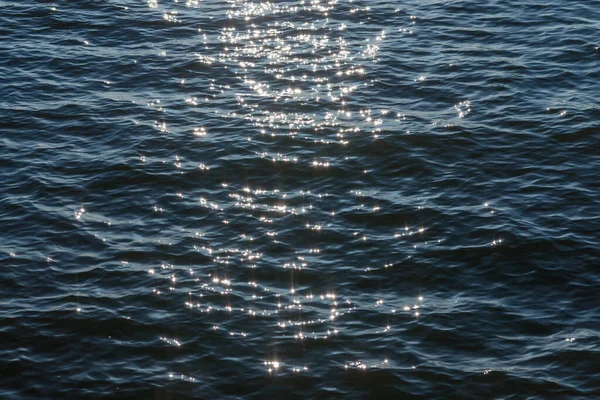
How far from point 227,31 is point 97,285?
66.8 feet

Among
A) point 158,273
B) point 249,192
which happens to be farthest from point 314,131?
point 158,273

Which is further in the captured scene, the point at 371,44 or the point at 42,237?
the point at 371,44

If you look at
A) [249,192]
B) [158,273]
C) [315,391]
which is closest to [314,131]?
[249,192]

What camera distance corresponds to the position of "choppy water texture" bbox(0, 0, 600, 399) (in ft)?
76.0

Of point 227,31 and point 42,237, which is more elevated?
point 227,31

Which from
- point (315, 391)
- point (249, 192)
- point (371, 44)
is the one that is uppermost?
point (371, 44)

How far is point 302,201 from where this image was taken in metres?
30.3

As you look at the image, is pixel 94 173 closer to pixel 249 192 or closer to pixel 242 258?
pixel 249 192

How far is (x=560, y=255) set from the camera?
88.5 ft

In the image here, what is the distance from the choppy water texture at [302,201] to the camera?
23.2 m

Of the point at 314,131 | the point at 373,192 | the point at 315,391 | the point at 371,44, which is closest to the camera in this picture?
the point at 315,391

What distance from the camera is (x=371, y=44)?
40969 millimetres

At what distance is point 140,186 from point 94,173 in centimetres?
205

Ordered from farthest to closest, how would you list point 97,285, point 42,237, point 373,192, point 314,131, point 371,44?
point 371,44 → point 314,131 → point 373,192 → point 42,237 → point 97,285
